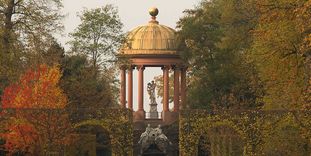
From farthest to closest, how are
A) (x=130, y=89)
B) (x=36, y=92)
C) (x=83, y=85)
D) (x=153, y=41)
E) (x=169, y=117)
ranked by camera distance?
(x=153, y=41) < (x=130, y=89) < (x=169, y=117) < (x=83, y=85) < (x=36, y=92)

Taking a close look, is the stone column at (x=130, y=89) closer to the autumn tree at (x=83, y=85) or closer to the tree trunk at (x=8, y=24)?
the autumn tree at (x=83, y=85)

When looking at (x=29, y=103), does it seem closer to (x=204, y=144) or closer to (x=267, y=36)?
(x=204, y=144)

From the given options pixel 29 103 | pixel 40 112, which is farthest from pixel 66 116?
pixel 29 103

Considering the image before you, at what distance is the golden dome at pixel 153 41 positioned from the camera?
3209 inches

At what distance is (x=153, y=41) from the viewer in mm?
82562

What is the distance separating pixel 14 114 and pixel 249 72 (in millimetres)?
16009

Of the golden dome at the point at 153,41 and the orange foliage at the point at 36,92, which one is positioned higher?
the golden dome at the point at 153,41

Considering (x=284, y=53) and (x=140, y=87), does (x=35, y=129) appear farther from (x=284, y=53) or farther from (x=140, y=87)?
(x=140, y=87)

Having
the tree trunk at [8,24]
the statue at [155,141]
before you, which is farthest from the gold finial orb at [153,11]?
the tree trunk at [8,24]

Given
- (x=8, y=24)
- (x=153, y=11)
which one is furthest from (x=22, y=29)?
(x=153, y=11)

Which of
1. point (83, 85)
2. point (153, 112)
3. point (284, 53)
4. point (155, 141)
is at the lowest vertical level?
point (155, 141)

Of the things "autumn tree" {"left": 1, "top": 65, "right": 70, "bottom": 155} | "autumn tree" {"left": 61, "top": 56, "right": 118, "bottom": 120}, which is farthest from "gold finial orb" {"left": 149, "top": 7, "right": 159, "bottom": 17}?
"autumn tree" {"left": 1, "top": 65, "right": 70, "bottom": 155}

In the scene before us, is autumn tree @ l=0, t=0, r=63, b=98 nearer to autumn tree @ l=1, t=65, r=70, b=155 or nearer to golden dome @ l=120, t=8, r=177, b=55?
autumn tree @ l=1, t=65, r=70, b=155

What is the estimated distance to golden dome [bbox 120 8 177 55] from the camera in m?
81.5
